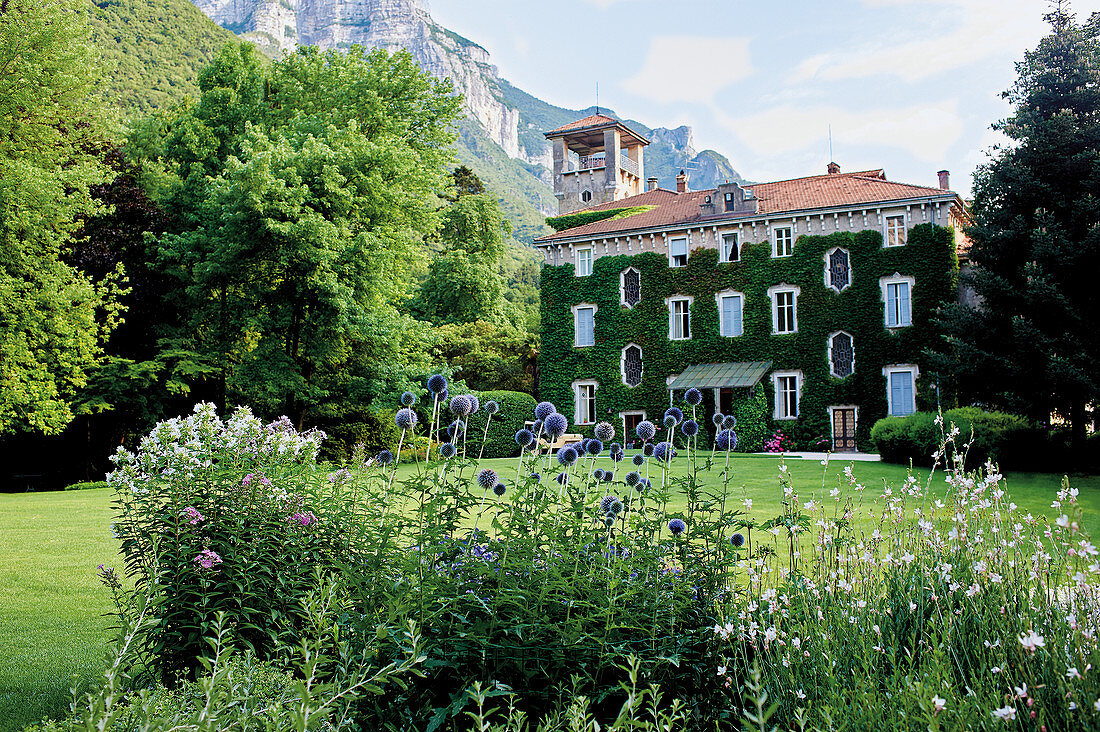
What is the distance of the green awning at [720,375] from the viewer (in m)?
28.1

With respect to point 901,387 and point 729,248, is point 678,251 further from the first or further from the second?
point 901,387

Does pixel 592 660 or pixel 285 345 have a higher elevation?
pixel 285 345

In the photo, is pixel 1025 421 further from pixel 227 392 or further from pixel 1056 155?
pixel 227 392

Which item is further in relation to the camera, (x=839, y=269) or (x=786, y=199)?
(x=786, y=199)

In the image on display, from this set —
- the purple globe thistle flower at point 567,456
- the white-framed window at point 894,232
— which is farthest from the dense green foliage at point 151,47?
the purple globe thistle flower at point 567,456

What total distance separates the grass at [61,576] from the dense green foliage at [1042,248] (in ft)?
7.84

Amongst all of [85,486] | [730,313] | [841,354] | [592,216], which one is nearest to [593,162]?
[592,216]

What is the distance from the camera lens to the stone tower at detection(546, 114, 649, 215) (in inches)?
1838

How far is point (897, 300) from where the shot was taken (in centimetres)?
2720

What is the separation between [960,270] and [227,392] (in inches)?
1090

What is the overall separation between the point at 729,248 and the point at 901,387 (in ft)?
29.2

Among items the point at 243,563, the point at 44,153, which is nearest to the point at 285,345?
the point at 44,153

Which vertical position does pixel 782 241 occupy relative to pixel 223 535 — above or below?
above

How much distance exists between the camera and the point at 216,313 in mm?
22297
